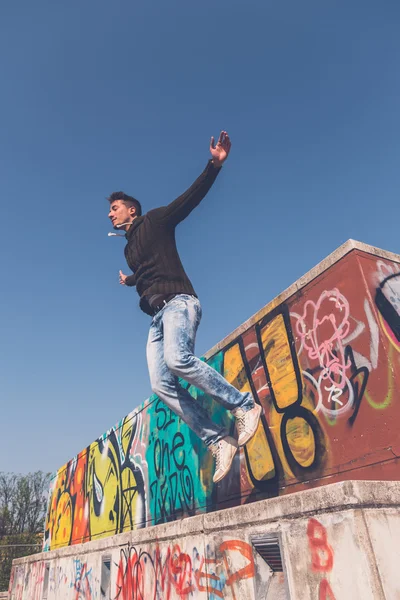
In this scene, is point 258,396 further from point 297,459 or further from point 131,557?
point 131,557

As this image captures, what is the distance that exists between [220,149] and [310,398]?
2396mm

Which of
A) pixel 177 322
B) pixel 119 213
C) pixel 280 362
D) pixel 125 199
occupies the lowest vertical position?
pixel 280 362

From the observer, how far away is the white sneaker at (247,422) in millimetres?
3605

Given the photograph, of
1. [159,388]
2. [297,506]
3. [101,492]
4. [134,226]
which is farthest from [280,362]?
[101,492]

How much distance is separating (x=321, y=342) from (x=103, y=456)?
693cm

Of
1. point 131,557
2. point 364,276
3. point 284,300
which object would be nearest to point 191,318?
point 284,300

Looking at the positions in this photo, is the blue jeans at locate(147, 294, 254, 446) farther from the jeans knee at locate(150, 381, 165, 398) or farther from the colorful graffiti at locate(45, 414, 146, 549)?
the colorful graffiti at locate(45, 414, 146, 549)

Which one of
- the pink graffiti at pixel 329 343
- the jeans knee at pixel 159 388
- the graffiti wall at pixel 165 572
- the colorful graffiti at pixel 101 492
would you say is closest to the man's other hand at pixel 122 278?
the jeans knee at pixel 159 388

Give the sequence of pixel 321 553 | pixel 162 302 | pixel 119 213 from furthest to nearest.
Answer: pixel 119 213
pixel 162 302
pixel 321 553

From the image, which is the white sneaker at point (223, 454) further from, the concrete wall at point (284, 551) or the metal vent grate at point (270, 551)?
the metal vent grate at point (270, 551)

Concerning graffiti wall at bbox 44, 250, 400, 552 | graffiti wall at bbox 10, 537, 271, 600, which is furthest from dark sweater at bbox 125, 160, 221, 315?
graffiti wall at bbox 10, 537, 271, 600

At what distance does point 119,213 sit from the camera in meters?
4.95

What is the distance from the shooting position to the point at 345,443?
341cm

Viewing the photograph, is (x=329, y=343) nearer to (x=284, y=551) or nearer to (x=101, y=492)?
(x=284, y=551)
